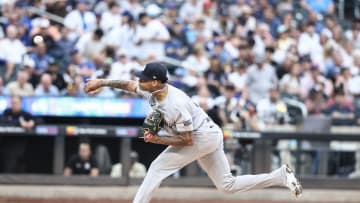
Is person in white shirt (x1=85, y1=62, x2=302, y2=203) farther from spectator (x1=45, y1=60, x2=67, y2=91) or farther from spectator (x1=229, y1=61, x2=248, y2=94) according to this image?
spectator (x1=229, y1=61, x2=248, y2=94)

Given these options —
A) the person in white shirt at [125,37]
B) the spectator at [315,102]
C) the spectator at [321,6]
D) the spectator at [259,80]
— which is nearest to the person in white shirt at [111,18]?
the person in white shirt at [125,37]

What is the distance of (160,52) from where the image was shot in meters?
14.6

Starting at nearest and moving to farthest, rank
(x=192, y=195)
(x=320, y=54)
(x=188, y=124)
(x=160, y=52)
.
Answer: (x=188, y=124)
(x=192, y=195)
(x=160, y=52)
(x=320, y=54)

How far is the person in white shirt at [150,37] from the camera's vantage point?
14.5 meters

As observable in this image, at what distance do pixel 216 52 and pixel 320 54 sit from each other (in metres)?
2.18

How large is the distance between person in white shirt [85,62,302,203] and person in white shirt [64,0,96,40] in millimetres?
6223

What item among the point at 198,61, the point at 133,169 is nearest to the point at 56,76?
the point at 133,169

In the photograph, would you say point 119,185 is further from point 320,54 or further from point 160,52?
point 320,54

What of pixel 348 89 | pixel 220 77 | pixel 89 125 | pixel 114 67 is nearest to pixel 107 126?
pixel 89 125

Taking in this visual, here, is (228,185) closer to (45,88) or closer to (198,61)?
(45,88)

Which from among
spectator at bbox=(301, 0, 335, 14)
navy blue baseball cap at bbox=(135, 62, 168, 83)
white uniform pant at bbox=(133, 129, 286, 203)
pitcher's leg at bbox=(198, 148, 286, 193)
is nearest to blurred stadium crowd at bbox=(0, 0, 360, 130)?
spectator at bbox=(301, 0, 335, 14)

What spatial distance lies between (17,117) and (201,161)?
4.62 m

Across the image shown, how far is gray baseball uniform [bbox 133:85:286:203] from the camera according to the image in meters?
8.16

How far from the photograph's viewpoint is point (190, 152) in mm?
8430
